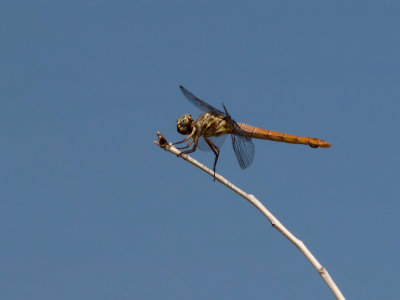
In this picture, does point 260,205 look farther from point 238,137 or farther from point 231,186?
point 238,137

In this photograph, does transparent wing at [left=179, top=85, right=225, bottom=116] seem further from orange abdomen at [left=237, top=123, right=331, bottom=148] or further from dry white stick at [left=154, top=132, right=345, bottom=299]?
dry white stick at [left=154, top=132, right=345, bottom=299]

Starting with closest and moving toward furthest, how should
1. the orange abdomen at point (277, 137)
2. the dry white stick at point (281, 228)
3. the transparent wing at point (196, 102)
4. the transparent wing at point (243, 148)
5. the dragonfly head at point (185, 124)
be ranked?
the dry white stick at point (281, 228) < the transparent wing at point (243, 148) < the dragonfly head at point (185, 124) < the transparent wing at point (196, 102) < the orange abdomen at point (277, 137)

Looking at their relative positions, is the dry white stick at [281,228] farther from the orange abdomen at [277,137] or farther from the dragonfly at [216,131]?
the orange abdomen at [277,137]

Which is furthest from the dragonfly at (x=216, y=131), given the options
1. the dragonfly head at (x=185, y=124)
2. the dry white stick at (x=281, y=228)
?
the dry white stick at (x=281, y=228)

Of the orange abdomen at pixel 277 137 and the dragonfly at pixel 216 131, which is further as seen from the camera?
the orange abdomen at pixel 277 137

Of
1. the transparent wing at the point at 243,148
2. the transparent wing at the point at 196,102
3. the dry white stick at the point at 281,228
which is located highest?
the transparent wing at the point at 196,102

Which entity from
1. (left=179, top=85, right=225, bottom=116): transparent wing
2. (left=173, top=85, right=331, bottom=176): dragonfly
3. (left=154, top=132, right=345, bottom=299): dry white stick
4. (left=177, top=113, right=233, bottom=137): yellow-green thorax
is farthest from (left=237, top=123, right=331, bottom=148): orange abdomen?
(left=154, top=132, right=345, bottom=299): dry white stick

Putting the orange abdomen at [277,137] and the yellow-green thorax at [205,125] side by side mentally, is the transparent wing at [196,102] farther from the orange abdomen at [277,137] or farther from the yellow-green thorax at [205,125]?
the orange abdomen at [277,137]

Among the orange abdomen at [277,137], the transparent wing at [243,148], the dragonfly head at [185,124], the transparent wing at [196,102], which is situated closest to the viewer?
the transparent wing at [243,148]

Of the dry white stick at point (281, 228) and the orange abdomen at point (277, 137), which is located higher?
the orange abdomen at point (277, 137)
